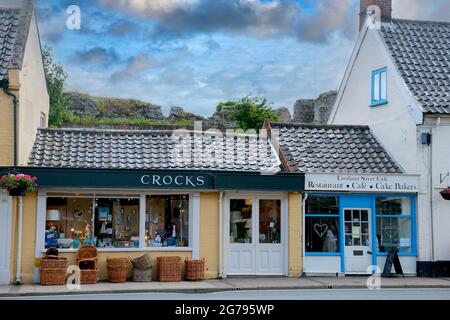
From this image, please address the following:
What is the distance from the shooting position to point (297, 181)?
19.0m

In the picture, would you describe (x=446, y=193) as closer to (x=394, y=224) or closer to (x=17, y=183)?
(x=394, y=224)

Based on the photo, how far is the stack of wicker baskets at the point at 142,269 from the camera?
696 inches

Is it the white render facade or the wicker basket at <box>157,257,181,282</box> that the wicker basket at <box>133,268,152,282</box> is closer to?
the wicker basket at <box>157,257,181,282</box>

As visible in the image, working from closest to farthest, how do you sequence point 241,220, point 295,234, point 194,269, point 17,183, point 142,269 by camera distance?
point 17,183, point 142,269, point 194,269, point 295,234, point 241,220

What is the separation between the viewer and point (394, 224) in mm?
20078

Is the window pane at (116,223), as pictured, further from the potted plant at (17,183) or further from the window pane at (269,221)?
the window pane at (269,221)

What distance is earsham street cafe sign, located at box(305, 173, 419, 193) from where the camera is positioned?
19.2m

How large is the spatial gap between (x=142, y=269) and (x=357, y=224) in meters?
6.71

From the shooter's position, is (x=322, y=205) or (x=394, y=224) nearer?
(x=322, y=205)

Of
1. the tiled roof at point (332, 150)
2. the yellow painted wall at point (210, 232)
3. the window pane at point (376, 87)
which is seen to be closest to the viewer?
the yellow painted wall at point (210, 232)

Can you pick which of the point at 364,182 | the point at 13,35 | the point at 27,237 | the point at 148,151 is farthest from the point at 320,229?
the point at 13,35

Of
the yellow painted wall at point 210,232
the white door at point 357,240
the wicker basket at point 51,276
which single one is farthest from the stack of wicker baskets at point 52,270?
the white door at point 357,240

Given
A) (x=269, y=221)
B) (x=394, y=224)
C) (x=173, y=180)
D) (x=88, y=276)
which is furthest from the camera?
(x=394, y=224)
